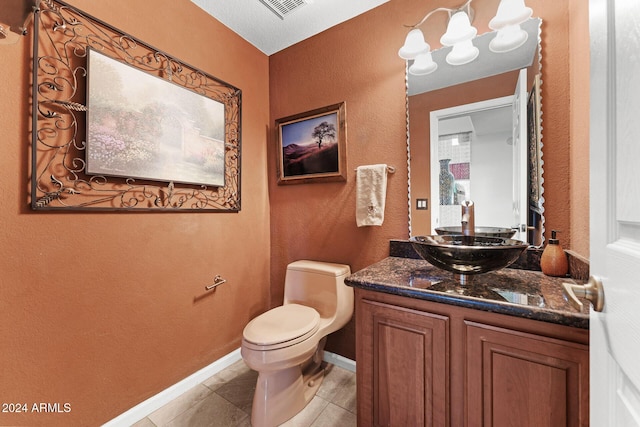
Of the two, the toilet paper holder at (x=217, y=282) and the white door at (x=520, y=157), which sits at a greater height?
the white door at (x=520, y=157)

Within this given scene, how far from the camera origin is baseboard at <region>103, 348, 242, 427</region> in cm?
134

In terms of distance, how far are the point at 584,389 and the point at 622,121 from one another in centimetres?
78

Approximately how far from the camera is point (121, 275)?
4.37 feet

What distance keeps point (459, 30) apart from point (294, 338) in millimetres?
1843

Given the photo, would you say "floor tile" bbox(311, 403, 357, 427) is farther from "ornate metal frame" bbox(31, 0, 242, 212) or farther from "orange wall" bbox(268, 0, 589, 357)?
"ornate metal frame" bbox(31, 0, 242, 212)

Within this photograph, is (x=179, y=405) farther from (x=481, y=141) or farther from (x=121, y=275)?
(x=481, y=141)

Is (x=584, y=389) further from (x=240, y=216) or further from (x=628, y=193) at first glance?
(x=240, y=216)

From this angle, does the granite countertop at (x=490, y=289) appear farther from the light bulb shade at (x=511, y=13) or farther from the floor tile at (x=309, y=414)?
the light bulb shade at (x=511, y=13)

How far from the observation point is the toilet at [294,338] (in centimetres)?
130

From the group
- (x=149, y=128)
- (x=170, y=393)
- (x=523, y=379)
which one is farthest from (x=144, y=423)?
(x=523, y=379)

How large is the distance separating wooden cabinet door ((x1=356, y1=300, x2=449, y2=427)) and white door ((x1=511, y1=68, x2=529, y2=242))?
754mm

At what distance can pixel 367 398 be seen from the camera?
1157 mm

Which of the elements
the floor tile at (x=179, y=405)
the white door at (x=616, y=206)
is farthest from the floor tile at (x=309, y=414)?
the white door at (x=616, y=206)

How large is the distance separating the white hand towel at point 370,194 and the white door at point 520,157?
26.6 inches
